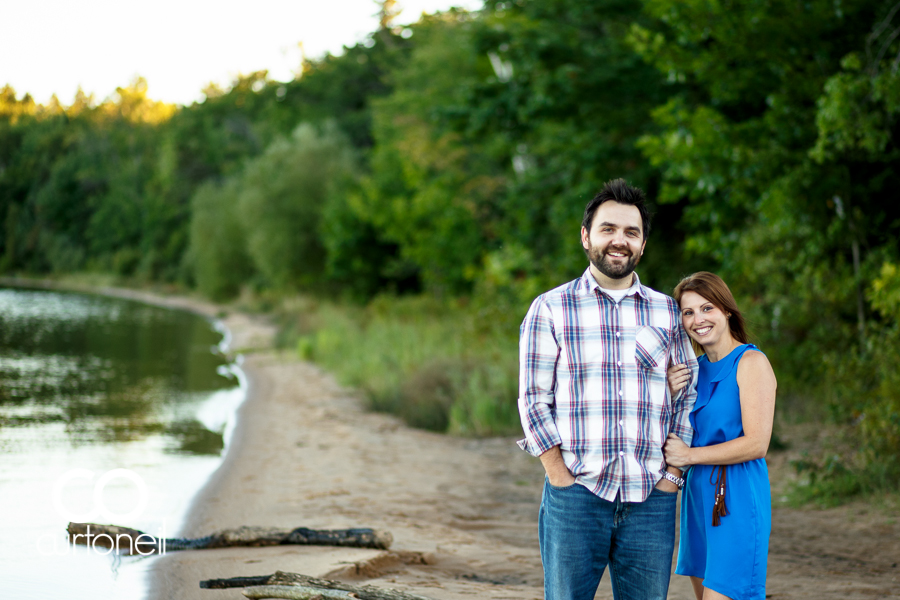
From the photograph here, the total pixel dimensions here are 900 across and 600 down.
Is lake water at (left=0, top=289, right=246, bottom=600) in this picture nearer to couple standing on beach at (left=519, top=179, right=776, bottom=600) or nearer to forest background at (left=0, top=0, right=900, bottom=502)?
forest background at (left=0, top=0, right=900, bottom=502)

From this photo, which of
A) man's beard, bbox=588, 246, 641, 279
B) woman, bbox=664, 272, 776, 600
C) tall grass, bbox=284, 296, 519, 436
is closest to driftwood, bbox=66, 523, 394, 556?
woman, bbox=664, 272, 776, 600

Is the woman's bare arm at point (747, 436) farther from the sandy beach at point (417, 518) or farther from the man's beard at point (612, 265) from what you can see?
the sandy beach at point (417, 518)

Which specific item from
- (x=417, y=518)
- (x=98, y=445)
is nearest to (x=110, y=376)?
(x=98, y=445)

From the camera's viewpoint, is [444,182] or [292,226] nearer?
[444,182]

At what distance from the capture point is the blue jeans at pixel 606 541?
10.3 feet

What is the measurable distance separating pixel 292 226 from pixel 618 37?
23.8 metres

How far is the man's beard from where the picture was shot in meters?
3.15

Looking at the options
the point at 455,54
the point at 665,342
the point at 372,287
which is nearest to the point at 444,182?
the point at 455,54

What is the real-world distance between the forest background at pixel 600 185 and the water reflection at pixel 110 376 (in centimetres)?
324

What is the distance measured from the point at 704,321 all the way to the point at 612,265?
571mm

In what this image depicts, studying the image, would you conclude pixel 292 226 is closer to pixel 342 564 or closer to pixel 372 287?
pixel 372 287

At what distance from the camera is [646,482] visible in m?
3.11

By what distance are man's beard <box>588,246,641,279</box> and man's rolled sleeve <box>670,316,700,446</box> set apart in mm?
365

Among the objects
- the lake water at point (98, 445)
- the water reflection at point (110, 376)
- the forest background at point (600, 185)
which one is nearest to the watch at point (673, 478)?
the forest background at point (600, 185)
